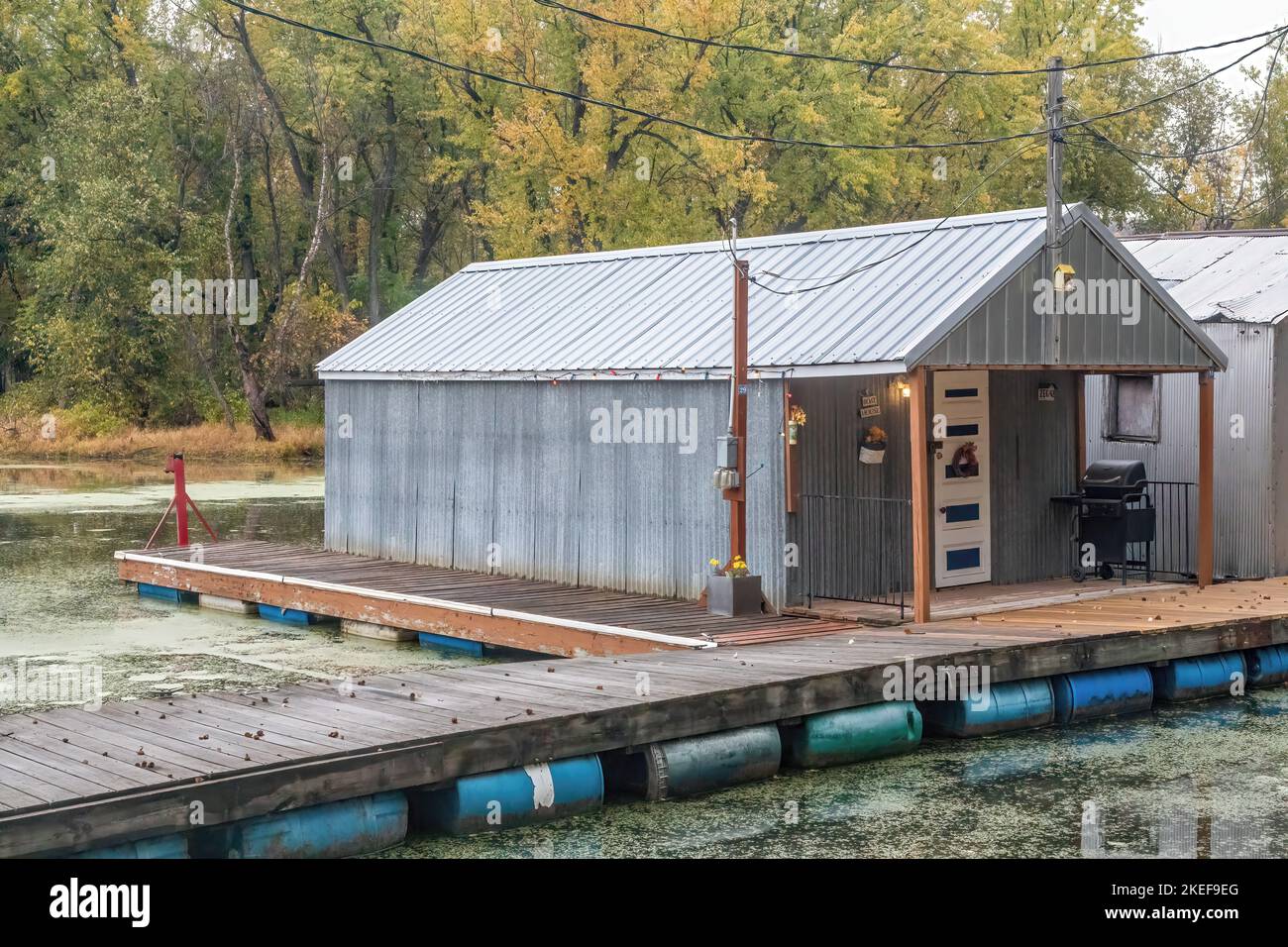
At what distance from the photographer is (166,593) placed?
19.6m

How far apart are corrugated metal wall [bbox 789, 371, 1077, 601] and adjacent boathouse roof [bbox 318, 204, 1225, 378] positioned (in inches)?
35.2

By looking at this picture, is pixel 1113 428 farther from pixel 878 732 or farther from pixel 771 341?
pixel 878 732

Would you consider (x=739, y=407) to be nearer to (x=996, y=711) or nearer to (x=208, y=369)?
(x=996, y=711)

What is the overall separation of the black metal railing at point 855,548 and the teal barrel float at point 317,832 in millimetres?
6036

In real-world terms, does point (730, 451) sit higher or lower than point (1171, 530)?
higher

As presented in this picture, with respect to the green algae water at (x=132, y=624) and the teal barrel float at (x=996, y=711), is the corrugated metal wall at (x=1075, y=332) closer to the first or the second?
the teal barrel float at (x=996, y=711)

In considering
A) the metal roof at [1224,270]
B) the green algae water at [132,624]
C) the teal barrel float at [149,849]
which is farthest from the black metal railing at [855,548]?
the teal barrel float at [149,849]

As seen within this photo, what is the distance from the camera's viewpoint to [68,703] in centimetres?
1271

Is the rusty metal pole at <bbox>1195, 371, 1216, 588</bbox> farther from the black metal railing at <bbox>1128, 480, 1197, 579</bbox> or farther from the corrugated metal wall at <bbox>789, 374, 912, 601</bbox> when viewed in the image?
the corrugated metal wall at <bbox>789, 374, 912, 601</bbox>

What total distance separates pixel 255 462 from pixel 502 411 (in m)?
26.8

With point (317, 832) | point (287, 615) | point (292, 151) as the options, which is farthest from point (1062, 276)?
point (292, 151)

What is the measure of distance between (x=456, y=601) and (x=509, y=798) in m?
6.16

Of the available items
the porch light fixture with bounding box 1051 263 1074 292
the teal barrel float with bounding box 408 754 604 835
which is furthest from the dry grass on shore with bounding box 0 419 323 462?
the teal barrel float with bounding box 408 754 604 835

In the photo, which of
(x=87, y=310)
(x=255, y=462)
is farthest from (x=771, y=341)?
(x=87, y=310)
